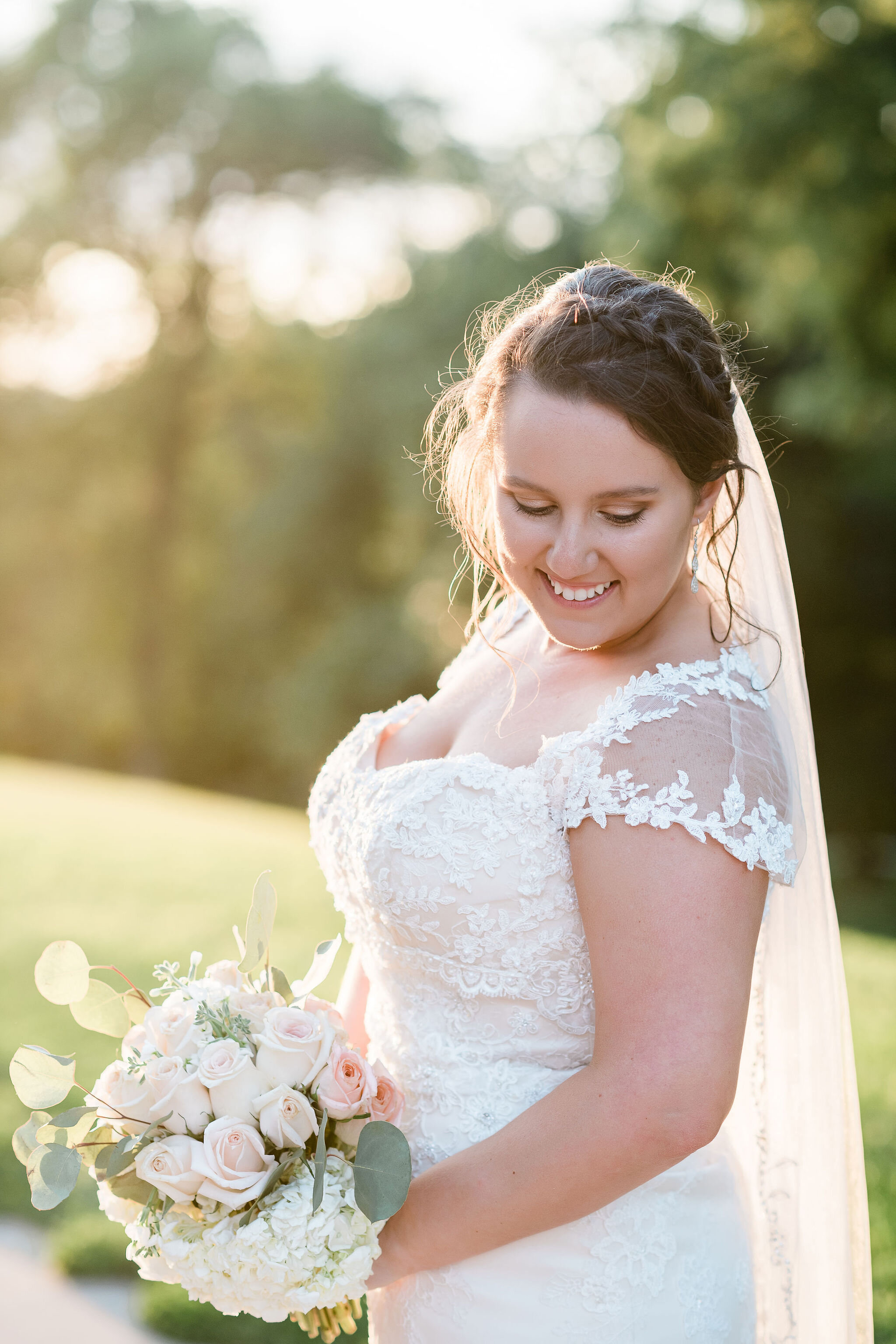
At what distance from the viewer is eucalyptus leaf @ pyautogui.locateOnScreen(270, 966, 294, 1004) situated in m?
1.98

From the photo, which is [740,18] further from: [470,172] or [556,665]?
[470,172]

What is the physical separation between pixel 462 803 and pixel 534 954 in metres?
0.27

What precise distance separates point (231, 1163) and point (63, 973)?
0.40 meters

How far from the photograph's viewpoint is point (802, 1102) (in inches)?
88.0

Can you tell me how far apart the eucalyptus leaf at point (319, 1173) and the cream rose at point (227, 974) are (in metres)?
0.34

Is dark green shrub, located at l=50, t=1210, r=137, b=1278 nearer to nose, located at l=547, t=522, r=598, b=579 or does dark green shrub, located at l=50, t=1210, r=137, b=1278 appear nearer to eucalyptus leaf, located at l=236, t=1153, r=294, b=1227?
eucalyptus leaf, located at l=236, t=1153, r=294, b=1227

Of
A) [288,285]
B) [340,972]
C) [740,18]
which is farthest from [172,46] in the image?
[340,972]

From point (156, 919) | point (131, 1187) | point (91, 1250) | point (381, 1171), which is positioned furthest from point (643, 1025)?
point (156, 919)

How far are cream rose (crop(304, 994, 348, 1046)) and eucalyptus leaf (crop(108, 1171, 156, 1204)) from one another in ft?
1.14

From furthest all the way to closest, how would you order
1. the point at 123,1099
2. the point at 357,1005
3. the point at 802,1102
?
the point at 357,1005, the point at 802,1102, the point at 123,1099

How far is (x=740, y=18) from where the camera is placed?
31.9 feet

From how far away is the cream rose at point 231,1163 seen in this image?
67.0 inches

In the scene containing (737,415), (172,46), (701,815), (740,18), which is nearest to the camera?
(701,815)

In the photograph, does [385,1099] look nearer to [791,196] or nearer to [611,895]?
[611,895]
